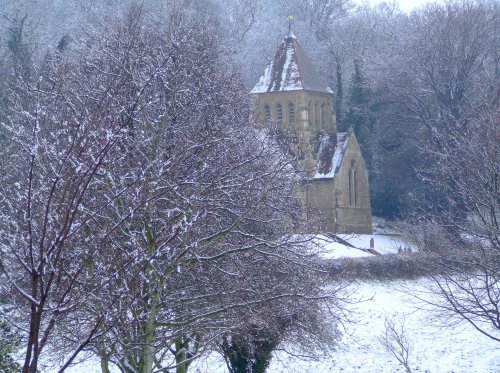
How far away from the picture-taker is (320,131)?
4106 centimetres

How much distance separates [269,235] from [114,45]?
532 centimetres

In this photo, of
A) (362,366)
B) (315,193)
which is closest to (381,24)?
(315,193)

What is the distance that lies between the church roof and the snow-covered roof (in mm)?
2622

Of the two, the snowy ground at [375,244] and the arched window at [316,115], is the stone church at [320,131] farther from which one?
the snowy ground at [375,244]

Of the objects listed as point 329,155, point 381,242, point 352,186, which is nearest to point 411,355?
point 381,242

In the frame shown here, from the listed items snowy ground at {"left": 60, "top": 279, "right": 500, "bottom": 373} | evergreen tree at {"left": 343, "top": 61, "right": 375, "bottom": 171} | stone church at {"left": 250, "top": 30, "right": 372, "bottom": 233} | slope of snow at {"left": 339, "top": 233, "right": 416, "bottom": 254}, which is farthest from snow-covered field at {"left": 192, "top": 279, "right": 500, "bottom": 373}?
evergreen tree at {"left": 343, "top": 61, "right": 375, "bottom": 171}

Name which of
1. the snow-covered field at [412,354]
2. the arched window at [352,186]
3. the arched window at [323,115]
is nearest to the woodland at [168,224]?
the snow-covered field at [412,354]

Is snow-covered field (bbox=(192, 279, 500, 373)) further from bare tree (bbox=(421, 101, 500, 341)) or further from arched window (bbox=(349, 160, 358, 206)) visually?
arched window (bbox=(349, 160, 358, 206))

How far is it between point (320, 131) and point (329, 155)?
172 cm

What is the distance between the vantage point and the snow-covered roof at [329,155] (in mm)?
39062

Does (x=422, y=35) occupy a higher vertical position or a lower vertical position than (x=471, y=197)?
higher

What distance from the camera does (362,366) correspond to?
1884 cm

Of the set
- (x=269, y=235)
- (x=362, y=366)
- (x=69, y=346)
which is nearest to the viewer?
(x=69, y=346)

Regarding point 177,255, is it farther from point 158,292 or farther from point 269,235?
point 269,235
